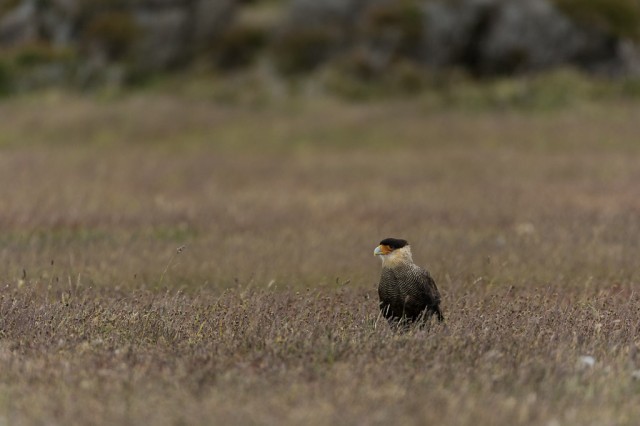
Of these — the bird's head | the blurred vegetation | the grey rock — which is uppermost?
the bird's head

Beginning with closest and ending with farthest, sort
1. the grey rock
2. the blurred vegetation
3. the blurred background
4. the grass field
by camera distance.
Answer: the grass field, the blurred background, the blurred vegetation, the grey rock

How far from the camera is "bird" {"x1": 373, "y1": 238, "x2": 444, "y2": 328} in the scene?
7.71 meters

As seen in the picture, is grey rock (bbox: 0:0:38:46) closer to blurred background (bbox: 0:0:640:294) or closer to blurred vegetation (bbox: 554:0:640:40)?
blurred background (bbox: 0:0:640:294)

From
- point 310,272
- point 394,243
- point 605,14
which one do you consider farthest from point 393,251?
point 605,14

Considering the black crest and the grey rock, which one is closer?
the black crest

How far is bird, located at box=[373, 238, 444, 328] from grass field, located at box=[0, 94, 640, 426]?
260 millimetres

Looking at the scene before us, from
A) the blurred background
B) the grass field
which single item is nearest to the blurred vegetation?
the blurred background

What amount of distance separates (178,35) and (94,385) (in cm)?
3638

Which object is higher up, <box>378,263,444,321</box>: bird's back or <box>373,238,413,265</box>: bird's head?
<box>373,238,413,265</box>: bird's head

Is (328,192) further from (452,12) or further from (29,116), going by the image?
(452,12)

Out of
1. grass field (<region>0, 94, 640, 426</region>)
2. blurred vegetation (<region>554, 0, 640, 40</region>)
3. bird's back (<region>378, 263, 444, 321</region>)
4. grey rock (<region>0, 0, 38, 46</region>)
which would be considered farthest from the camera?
grey rock (<region>0, 0, 38, 46</region>)

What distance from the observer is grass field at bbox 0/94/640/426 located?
5.38m

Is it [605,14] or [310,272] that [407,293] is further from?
[605,14]

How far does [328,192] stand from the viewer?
19922mm
